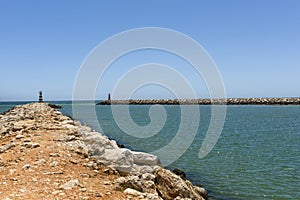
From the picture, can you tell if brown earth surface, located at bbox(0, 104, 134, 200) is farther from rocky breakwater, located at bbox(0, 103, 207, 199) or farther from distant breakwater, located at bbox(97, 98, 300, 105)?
distant breakwater, located at bbox(97, 98, 300, 105)

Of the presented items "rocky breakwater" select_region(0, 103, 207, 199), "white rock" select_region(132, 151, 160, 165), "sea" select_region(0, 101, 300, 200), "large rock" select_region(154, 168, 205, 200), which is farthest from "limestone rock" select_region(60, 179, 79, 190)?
"sea" select_region(0, 101, 300, 200)

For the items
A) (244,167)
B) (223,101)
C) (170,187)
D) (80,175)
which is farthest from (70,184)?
(223,101)

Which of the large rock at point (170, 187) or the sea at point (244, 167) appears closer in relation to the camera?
the large rock at point (170, 187)

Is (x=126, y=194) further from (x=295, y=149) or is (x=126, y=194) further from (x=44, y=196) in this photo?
(x=295, y=149)

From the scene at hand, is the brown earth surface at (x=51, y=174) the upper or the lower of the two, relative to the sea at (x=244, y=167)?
upper

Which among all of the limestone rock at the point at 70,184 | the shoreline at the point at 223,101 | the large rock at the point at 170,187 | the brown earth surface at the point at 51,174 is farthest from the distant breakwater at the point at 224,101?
the limestone rock at the point at 70,184

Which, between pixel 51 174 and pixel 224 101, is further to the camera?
pixel 224 101

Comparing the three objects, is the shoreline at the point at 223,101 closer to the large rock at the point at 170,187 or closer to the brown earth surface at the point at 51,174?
the brown earth surface at the point at 51,174

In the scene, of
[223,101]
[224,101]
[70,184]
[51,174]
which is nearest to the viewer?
[70,184]

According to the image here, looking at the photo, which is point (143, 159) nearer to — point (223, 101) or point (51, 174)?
point (51, 174)

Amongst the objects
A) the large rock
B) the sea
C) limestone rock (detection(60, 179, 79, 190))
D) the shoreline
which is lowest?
the sea

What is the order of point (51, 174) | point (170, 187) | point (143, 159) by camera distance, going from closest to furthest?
point (170, 187) < point (51, 174) < point (143, 159)

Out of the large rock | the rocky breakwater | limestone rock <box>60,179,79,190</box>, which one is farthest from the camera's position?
the large rock

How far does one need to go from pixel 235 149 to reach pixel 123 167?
11.4 metres
